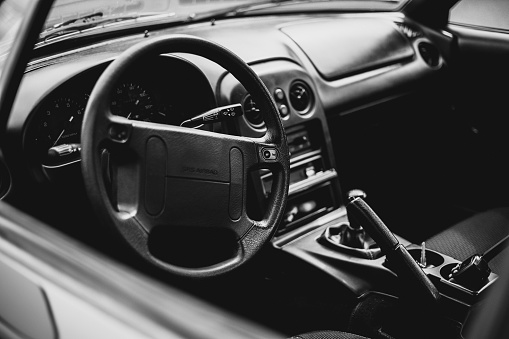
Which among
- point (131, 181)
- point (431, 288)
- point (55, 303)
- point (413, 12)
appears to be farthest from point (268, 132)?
point (413, 12)

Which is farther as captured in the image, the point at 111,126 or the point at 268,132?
the point at 268,132

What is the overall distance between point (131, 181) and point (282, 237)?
962mm

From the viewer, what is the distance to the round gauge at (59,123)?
6.15 feet

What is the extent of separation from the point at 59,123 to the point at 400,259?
1.06 meters

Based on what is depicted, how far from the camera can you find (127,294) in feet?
3.55

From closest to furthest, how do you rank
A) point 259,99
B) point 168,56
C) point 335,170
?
point 259,99 → point 168,56 → point 335,170

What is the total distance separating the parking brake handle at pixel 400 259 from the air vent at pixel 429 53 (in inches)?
60.9

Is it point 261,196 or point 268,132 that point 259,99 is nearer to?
point 268,132

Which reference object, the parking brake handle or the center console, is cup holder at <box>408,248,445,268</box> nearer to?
the parking brake handle

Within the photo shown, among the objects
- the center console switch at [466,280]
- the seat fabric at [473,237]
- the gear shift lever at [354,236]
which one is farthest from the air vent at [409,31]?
the center console switch at [466,280]

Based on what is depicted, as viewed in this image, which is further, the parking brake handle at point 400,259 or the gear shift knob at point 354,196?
the gear shift knob at point 354,196

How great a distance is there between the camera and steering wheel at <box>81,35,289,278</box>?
143 centimetres

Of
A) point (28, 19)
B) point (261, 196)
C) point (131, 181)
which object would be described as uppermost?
point (28, 19)

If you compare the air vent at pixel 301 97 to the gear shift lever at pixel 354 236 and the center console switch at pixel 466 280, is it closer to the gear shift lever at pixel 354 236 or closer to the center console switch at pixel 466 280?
the gear shift lever at pixel 354 236
